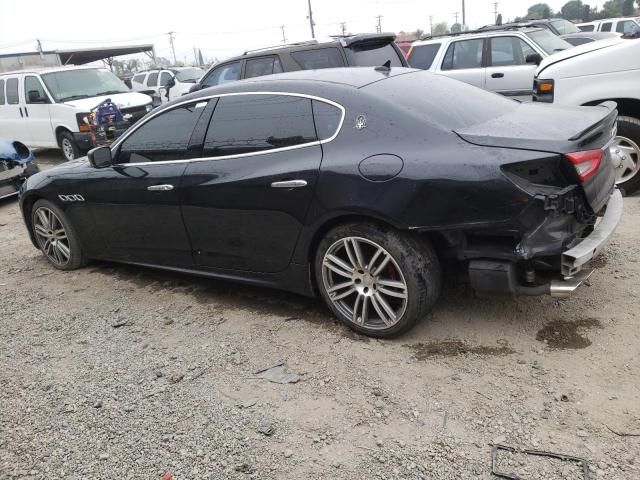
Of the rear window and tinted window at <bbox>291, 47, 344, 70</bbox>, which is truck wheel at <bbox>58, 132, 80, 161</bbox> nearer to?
tinted window at <bbox>291, 47, 344, 70</bbox>

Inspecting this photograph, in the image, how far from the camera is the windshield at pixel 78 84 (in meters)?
11.0

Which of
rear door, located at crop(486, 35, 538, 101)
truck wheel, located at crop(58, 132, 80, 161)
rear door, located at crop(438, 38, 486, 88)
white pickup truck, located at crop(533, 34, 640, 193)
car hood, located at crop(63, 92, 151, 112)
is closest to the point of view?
white pickup truck, located at crop(533, 34, 640, 193)

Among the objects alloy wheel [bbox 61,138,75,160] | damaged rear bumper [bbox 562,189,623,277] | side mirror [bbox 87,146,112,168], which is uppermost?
side mirror [bbox 87,146,112,168]

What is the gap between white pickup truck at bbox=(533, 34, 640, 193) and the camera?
544 cm

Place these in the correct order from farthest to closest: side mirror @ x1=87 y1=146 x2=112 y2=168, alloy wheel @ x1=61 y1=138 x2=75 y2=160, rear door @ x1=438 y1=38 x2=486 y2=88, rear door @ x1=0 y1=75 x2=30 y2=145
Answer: rear door @ x1=0 y1=75 x2=30 y2=145 < alloy wheel @ x1=61 y1=138 x2=75 y2=160 < rear door @ x1=438 y1=38 x2=486 y2=88 < side mirror @ x1=87 y1=146 x2=112 y2=168

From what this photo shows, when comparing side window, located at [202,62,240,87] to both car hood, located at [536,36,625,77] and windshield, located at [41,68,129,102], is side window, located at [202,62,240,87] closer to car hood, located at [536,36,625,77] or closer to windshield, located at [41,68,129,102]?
windshield, located at [41,68,129,102]

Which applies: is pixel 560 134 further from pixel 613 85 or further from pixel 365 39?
pixel 365 39

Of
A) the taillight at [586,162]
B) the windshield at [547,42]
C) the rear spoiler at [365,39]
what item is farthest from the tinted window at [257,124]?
the windshield at [547,42]

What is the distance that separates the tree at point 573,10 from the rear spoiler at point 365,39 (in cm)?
5873

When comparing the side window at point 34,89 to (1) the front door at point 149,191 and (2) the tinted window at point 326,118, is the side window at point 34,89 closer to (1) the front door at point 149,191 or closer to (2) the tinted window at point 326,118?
(1) the front door at point 149,191

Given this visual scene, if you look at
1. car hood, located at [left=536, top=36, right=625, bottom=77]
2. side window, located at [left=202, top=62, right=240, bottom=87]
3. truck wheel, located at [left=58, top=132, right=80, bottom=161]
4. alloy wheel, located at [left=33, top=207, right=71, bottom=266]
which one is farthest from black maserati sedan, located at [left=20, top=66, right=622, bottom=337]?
truck wheel, located at [left=58, top=132, right=80, bottom=161]

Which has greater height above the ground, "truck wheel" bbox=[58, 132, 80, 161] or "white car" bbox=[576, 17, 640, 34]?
"white car" bbox=[576, 17, 640, 34]

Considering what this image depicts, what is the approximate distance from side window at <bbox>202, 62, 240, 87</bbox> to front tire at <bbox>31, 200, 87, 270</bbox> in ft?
14.1

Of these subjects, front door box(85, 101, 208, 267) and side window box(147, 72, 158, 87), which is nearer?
front door box(85, 101, 208, 267)
